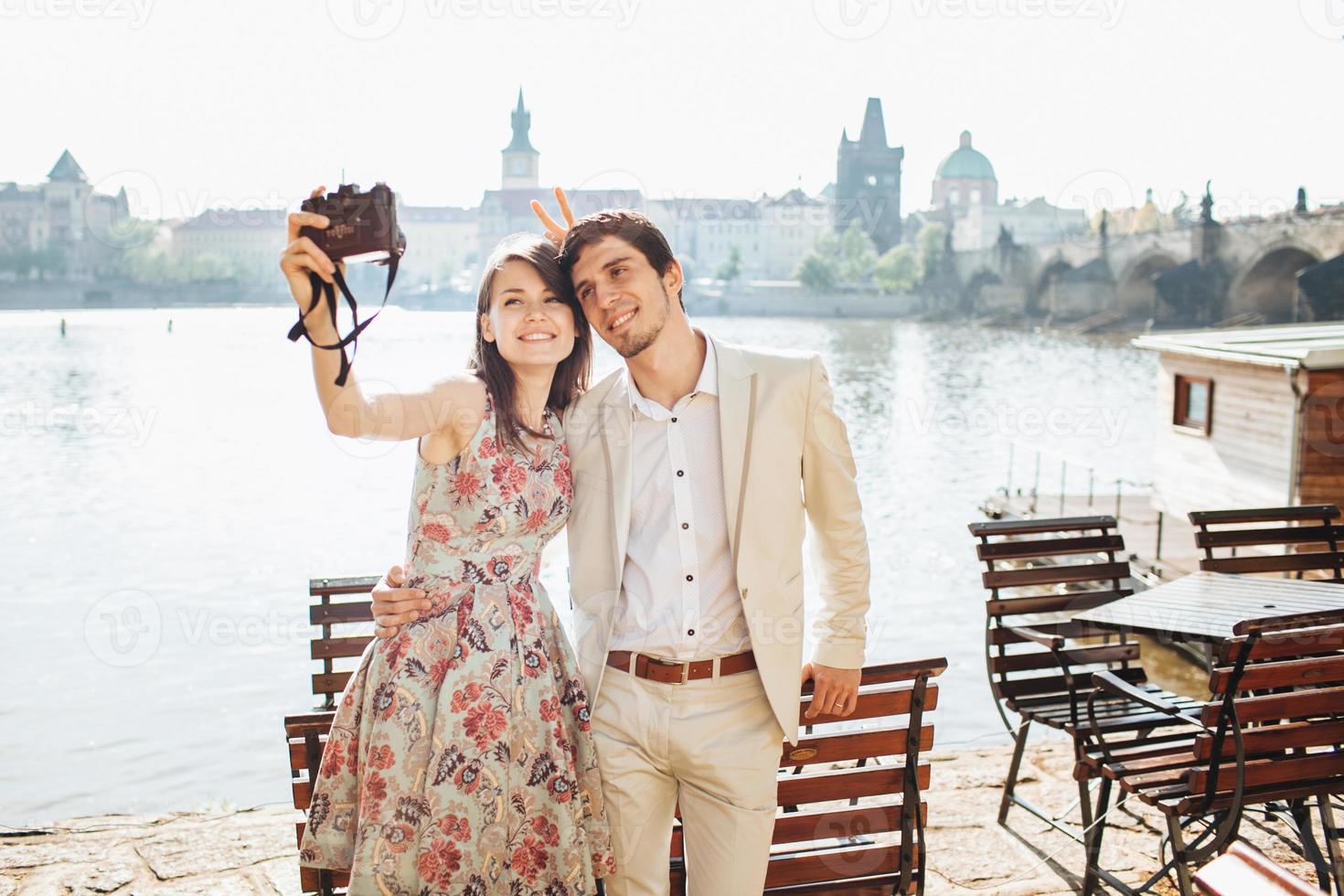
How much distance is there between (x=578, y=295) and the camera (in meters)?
2.13

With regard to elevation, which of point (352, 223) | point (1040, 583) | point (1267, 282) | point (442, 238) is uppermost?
point (442, 238)

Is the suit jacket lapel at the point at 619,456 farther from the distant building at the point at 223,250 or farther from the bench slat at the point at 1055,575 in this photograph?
the distant building at the point at 223,250

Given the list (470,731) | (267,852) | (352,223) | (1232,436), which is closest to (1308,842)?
Result: (470,731)

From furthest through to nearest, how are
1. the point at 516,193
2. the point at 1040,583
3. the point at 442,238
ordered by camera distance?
the point at 442,238 < the point at 516,193 < the point at 1040,583

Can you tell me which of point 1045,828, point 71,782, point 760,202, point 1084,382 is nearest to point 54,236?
point 760,202

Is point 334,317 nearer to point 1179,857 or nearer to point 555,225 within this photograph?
point 555,225

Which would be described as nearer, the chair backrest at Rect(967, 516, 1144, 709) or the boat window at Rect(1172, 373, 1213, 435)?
the chair backrest at Rect(967, 516, 1144, 709)

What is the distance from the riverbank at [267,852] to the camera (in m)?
3.06

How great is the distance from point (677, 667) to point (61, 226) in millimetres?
86011

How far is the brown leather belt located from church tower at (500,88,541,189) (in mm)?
102008

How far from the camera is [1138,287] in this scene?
166 feet

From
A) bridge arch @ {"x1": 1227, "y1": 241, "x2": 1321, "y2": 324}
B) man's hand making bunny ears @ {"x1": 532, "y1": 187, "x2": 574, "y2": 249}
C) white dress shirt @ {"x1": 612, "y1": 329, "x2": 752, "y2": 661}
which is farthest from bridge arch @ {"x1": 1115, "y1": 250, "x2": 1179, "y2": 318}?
white dress shirt @ {"x1": 612, "y1": 329, "x2": 752, "y2": 661}

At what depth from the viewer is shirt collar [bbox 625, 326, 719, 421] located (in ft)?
6.95

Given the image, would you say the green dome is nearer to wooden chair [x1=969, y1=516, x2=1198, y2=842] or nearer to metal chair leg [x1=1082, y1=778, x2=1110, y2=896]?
wooden chair [x1=969, y1=516, x2=1198, y2=842]
